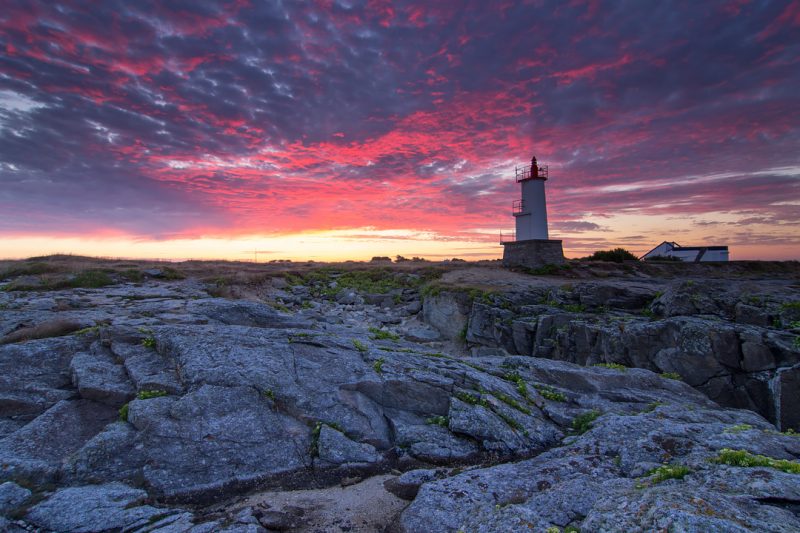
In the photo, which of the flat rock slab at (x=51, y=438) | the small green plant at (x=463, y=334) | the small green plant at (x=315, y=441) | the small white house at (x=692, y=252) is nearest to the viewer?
the flat rock slab at (x=51, y=438)

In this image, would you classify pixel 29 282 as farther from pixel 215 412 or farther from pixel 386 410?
pixel 386 410

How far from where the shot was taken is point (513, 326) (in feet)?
83.1

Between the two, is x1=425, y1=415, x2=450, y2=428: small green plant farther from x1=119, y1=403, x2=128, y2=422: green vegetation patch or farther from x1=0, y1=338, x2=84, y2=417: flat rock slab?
x1=0, y1=338, x2=84, y2=417: flat rock slab

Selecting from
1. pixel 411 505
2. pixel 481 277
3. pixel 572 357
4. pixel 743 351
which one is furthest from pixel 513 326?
pixel 411 505

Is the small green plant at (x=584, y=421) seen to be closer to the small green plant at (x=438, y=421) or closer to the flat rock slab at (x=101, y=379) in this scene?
the small green plant at (x=438, y=421)

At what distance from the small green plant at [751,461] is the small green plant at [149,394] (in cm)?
1178

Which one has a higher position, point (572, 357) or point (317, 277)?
point (317, 277)

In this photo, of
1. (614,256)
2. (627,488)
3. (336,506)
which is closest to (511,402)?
(627,488)

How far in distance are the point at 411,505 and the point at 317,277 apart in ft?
147

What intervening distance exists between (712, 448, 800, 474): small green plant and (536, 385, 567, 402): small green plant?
478 centimetres

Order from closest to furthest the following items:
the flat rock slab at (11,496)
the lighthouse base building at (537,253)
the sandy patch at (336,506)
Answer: the flat rock slab at (11,496) → the sandy patch at (336,506) → the lighthouse base building at (537,253)

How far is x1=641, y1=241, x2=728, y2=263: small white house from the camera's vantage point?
58469 millimetres

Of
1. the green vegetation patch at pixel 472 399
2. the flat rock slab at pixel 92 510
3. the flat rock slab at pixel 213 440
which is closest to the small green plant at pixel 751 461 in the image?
the green vegetation patch at pixel 472 399

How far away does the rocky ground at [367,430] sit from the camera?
20.9 feet
